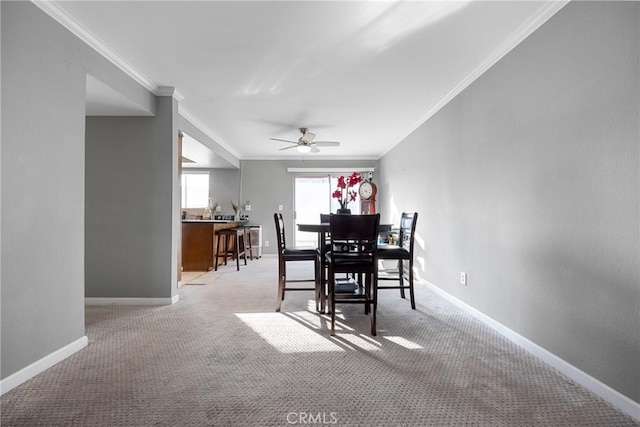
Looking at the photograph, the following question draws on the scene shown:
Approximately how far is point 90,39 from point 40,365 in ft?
7.20

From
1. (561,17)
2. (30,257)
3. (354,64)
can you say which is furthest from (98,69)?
(561,17)

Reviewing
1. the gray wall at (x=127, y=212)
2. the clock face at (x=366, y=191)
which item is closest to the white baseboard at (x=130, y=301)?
the gray wall at (x=127, y=212)

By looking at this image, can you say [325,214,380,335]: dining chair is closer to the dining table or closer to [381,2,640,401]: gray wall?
the dining table

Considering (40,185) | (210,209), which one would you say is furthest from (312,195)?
(40,185)

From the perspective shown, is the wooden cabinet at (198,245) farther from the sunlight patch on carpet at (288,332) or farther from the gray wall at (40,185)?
the gray wall at (40,185)

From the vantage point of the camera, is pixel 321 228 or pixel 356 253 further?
pixel 321 228

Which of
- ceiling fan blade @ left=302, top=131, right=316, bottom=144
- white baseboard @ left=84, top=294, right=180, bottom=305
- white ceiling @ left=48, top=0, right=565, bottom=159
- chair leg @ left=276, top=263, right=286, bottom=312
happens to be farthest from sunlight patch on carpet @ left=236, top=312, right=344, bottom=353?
ceiling fan blade @ left=302, top=131, right=316, bottom=144

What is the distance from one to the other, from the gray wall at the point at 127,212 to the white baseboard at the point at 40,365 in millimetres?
1055

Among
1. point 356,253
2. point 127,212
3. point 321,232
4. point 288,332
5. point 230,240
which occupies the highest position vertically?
point 127,212

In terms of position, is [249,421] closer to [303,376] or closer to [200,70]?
[303,376]

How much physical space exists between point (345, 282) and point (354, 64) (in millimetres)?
2279

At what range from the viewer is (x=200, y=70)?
2826 millimetres

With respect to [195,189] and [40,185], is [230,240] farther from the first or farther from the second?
[40,185]

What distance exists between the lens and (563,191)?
178cm
